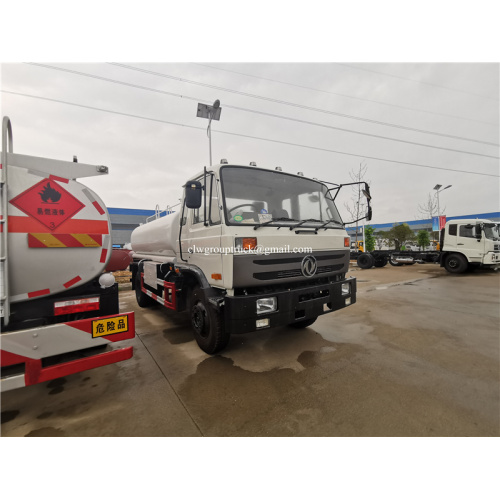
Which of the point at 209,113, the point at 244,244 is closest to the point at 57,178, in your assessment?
the point at 244,244

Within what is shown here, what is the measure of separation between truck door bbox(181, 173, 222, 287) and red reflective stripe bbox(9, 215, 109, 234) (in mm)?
1158

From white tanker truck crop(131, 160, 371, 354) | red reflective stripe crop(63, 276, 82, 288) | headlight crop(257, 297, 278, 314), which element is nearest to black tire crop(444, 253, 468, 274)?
white tanker truck crop(131, 160, 371, 354)

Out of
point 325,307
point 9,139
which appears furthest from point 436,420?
point 9,139

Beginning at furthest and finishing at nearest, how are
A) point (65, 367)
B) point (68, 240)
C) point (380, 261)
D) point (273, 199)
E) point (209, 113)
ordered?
point (380, 261), point (209, 113), point (273, 199), point (68, 240), point (65, 367)

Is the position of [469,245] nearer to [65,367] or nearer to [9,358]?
[65,367]

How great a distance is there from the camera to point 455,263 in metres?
11.3

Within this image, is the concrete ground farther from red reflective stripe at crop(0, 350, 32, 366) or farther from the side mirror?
the side mirror

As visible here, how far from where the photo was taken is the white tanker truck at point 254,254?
9.56 feet

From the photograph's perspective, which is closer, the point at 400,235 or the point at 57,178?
the point at 57,178

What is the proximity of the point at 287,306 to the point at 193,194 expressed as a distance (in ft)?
5.94

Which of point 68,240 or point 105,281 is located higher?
point 68,240

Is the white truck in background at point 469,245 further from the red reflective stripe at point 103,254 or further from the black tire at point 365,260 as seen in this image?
the red reflective stripe at point 103,254

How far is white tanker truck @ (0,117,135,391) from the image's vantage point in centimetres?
214

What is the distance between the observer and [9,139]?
2457 millimetres
